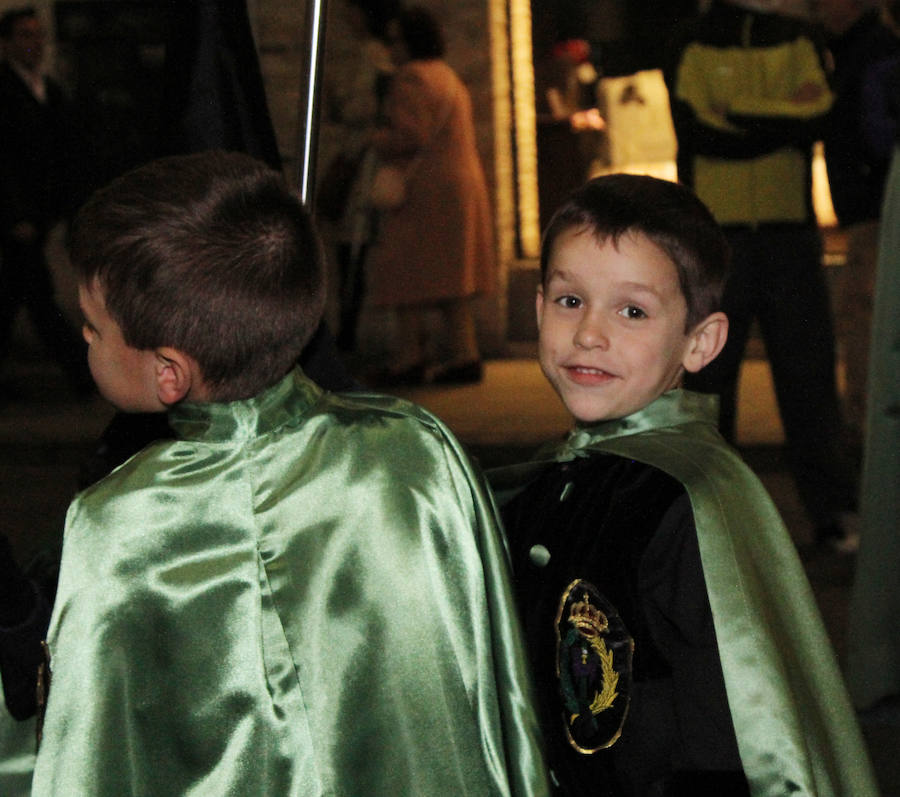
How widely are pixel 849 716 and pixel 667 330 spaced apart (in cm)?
52

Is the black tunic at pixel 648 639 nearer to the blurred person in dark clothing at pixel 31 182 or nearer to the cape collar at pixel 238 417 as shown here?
the cape collar at pixel 238 417

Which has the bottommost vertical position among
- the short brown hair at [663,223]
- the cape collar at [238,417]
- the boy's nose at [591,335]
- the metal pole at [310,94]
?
the cape collar at [238,417]

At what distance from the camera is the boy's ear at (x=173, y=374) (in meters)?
1.59

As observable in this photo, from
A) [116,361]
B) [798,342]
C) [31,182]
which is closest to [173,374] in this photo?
[116,361]

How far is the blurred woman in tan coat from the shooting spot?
6.77m

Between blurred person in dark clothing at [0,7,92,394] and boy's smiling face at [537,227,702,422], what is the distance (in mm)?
3703

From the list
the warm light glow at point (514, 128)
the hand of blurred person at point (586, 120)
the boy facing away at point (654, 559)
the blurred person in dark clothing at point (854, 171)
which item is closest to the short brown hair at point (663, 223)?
the boy facing away at point (654, 559)

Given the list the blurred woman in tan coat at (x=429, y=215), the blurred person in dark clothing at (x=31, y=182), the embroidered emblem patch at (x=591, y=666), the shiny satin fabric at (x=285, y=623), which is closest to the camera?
the shiny satin fabric at (x=285, y=623)

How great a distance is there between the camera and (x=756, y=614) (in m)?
1.63

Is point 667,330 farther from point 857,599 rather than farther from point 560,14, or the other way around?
point 560,14

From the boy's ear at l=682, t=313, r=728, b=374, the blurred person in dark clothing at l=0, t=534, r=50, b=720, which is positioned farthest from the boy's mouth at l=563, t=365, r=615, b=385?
the blurred person in dark clothing at l=0, t=534, r=50, b=720

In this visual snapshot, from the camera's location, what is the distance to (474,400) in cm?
696

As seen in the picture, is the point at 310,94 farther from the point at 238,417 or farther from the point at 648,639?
the point at 648,639

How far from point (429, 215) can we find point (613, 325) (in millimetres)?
5365
